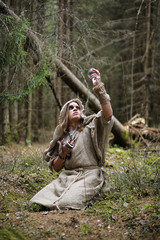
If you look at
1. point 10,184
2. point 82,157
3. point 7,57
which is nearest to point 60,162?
point 82,157

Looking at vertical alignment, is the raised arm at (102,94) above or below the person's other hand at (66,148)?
above

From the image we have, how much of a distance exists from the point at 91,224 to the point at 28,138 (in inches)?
315

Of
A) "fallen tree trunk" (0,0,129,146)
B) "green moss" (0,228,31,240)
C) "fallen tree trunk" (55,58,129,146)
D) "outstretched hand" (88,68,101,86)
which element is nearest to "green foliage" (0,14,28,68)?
"fallen tree trunk" (0,0,129,146)

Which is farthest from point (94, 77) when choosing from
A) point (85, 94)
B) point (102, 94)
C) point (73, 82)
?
point (85, 94)

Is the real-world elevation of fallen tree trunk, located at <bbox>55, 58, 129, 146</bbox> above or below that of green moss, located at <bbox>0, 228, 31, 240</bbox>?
above

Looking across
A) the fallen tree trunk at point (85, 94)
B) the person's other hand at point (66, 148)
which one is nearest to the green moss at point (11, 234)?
the person's other hand at point (66, 148)

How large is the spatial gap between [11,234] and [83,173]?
5.05 ft

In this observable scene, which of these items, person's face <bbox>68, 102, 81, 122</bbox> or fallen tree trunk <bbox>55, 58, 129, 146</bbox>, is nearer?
person's face <bbox>68, 102, 81, 122</bbox>

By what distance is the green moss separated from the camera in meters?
2.57

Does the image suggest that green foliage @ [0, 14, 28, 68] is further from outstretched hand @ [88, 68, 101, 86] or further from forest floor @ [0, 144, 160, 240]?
forest floor @ [0, 144, 160, 240]

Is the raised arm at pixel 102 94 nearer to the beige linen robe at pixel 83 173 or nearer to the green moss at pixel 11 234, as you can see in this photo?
the beige linen robe at pixel 83 173

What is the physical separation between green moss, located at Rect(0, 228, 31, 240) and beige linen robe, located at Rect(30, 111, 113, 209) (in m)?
0.87

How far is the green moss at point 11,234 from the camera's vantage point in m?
2.57

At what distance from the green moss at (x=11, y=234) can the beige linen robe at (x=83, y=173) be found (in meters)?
0.87
